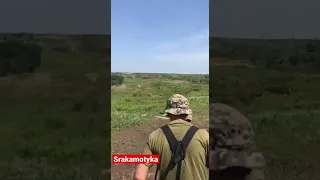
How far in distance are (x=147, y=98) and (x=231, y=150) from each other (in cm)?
42

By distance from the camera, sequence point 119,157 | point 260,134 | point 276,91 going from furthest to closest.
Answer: point 276,91 < point 260,134 < point 119,157

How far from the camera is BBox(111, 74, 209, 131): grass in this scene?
1366mm

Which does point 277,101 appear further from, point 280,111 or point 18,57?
point 18,57

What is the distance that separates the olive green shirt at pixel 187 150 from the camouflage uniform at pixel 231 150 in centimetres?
14

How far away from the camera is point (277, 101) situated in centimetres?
254

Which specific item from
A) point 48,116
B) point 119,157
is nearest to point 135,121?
point 119,157

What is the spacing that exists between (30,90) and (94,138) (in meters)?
0.57

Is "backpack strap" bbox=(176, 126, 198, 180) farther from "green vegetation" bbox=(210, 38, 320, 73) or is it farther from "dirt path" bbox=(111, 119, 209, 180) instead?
"green vegetation" bbox=(210, 38, 320, 73)

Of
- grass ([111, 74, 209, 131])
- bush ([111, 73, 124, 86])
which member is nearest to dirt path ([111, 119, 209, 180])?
grass ([111, 74, 209, 131])

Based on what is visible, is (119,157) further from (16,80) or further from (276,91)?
(276,91)

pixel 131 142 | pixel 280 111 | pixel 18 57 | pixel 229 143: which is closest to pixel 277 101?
pixel 280 111

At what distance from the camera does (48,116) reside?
218cm

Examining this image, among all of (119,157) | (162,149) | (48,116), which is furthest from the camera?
(48,116)

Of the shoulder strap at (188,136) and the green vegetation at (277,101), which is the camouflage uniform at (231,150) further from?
the green vegetation at (277,101)
